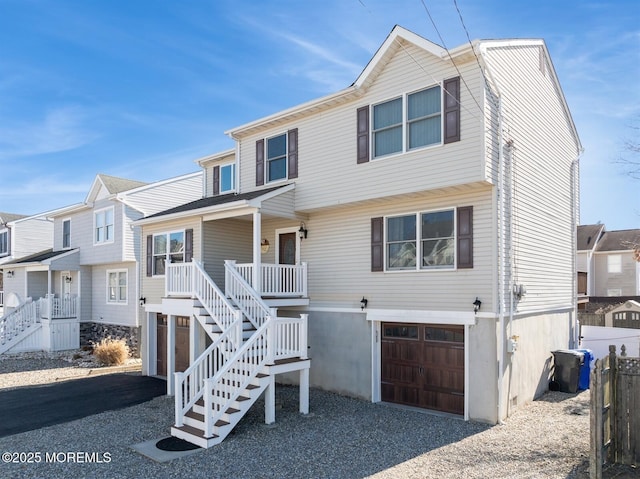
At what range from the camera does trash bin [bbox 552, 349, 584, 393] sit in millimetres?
12906

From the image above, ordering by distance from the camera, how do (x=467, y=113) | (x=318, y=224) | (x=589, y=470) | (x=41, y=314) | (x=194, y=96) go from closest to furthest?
(x=589, y=470)
(x=467, y=113)
(x=318, y=224)
(x=194, y=96)
(x=41, y=314)

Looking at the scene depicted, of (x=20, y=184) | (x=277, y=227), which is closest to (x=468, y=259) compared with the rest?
(x=277, y=227)

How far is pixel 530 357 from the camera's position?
11992mm

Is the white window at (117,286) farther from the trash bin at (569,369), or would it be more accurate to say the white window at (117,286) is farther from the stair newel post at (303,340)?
the trash bin at (569,369)

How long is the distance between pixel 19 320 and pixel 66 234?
16.9ft

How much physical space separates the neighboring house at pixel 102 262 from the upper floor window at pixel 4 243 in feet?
18.7

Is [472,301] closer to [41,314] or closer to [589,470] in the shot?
[589,470]

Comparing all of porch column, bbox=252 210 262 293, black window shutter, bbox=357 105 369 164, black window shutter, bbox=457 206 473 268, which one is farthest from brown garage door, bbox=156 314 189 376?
black window shutter, bbox=457 206 473 268

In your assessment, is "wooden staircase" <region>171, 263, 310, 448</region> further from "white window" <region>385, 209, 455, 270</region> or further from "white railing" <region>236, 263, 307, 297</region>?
"white window" <region>385, 209, 455, 270</region>

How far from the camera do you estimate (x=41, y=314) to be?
2258 cm

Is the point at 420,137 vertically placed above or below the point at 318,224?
above

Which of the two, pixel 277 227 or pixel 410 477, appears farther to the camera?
pixel 277 227

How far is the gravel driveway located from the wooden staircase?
1.59ft

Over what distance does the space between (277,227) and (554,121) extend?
8.73 metres
